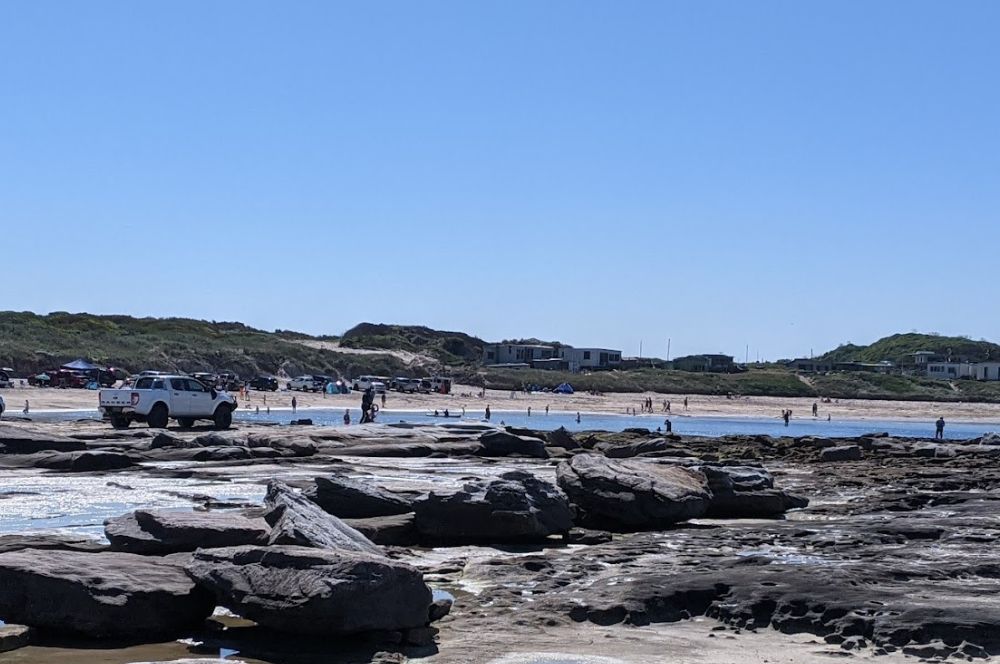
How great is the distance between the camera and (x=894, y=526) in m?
18.9

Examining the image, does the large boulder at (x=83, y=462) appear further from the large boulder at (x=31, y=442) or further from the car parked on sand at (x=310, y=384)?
the car parked on sand at (x=310, y=384)

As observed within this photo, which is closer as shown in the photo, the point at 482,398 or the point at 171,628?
the point at 171,628

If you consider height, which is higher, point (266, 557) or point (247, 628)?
point (266, 557)

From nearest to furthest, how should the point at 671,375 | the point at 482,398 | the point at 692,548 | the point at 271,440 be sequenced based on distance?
the point at 692,548 → the point at 271,440 → the point at 482,398 → the point at 671,375

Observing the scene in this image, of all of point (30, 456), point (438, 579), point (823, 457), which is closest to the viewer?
point (438, 579)

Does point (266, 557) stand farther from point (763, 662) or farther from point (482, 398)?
point (482, 398)

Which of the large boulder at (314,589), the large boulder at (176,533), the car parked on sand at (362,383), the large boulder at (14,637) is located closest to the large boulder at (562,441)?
the large boulder at (176,533)

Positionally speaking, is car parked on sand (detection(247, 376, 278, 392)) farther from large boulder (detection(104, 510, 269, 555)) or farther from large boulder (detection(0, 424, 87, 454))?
large boulder (detection(104, 510, 269, 555))

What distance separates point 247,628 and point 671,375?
11720cm

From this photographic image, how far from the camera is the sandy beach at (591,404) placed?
64188 millimetres

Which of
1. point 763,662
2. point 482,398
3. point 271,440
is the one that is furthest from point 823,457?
point 482,398

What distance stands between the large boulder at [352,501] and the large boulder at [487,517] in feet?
3.54

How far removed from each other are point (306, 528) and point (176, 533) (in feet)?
5.47

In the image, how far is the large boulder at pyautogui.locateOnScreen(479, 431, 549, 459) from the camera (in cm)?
3456
